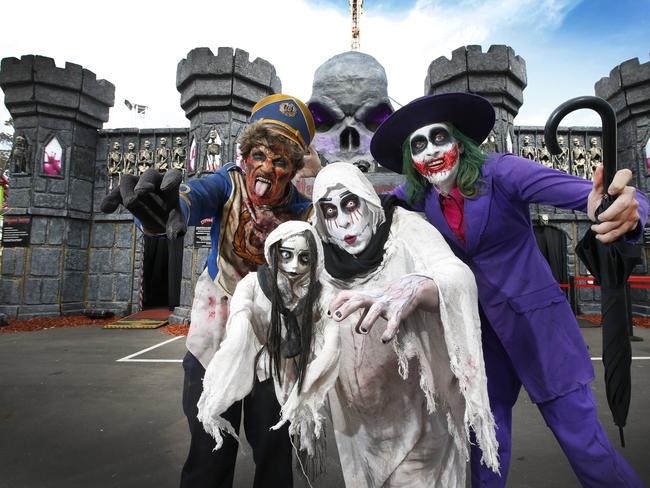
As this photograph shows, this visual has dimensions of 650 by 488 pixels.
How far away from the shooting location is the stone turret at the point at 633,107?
21.6 feet

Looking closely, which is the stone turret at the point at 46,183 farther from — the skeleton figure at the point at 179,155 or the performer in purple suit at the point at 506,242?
the performer in purple suit at the point at 506,242

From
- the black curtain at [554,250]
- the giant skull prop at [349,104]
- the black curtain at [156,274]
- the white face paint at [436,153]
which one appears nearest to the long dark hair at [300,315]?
the white face paint at [436,153]

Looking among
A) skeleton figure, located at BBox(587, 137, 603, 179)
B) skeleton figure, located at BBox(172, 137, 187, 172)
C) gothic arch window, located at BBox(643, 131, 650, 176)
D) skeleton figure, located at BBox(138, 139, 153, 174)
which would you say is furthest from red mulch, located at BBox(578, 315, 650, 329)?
skeleton figure, located at BBox(138, 139, 153, 174)

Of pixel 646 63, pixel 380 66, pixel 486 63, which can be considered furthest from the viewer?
pixel 646 63

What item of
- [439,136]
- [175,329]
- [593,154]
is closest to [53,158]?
[175,329]

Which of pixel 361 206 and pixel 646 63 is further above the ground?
pixel 646 63

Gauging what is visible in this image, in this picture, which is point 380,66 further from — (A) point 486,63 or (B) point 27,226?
(B) point 27,226

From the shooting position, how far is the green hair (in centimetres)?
124

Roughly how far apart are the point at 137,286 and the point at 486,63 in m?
8.10

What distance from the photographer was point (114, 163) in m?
7.96

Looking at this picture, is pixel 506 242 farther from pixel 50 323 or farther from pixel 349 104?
pixel 50 323

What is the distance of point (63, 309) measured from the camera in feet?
23.9

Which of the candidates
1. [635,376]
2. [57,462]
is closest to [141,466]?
[57,462]

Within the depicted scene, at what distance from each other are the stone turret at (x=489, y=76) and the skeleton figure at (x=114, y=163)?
674 cm
